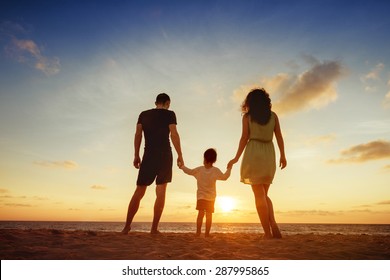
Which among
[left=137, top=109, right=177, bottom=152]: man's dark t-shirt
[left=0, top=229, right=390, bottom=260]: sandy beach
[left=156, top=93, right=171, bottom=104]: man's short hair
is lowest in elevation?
[left=0, top=229, right=390, bottom=260]: sandy beach

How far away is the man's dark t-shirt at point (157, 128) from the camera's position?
7121mm

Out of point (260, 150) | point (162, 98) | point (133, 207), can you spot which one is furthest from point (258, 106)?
point (133, 207)

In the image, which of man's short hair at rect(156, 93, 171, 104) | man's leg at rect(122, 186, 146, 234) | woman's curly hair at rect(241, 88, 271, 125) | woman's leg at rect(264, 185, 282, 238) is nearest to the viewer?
woman's leg at rect(264, 185, 282, 238)

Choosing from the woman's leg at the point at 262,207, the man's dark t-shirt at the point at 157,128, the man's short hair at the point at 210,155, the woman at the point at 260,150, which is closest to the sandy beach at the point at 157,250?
the woman's leg at the point at 262,207

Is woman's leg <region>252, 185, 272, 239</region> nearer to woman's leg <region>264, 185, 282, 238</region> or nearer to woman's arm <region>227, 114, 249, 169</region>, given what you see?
woman's leg <region>264, 185, 282, 238</region>

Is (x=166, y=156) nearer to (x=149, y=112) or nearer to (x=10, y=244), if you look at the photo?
(x=149, y=112)

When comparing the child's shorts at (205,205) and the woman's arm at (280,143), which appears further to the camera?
the child's shorts at (205,205)

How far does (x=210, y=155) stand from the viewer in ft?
26.0

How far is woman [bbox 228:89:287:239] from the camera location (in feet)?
20.7

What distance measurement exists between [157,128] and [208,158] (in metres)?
1.51

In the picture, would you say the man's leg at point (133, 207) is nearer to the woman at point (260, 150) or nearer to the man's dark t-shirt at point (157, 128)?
the man's dark t-shirt at point (157, 128)

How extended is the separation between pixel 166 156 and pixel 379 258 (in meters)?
4.21

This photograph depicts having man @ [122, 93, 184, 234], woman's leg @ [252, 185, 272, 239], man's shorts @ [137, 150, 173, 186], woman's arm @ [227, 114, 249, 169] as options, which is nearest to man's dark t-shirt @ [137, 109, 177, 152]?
man @ [122, 93, 184, 234]

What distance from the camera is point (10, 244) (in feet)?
15.8
